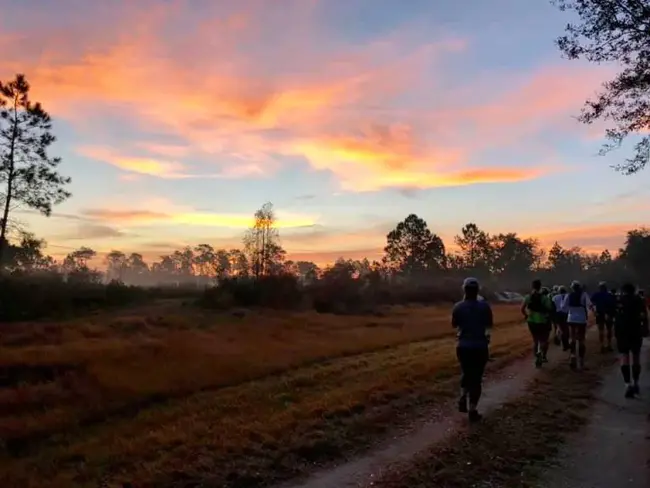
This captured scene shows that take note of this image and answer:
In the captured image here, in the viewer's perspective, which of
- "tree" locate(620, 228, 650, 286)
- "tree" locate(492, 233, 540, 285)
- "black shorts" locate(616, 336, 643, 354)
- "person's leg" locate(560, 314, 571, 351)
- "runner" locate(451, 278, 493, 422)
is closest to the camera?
"runner" locate(451, 278, 493, 422)

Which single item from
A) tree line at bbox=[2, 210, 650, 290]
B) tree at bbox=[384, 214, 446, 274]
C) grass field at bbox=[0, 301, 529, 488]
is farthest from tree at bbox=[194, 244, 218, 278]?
grass field at bbox=[0, 301, 529, 488]

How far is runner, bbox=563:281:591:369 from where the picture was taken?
45.1 ft

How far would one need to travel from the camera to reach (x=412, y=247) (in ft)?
339

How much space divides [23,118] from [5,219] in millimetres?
5559

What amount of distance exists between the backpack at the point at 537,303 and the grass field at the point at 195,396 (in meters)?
1.74


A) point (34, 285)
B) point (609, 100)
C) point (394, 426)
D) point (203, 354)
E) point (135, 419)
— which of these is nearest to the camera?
point (394, 426)

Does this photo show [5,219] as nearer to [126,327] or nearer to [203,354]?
[126,327]

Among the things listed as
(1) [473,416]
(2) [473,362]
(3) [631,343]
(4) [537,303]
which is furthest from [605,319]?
(2) [473,362]

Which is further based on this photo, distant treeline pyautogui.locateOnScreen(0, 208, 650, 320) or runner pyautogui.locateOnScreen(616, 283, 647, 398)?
distant treeline pyautogui.locateOnScreen(0, 208, 650, 320)

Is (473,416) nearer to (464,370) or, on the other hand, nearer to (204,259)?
(464,370)

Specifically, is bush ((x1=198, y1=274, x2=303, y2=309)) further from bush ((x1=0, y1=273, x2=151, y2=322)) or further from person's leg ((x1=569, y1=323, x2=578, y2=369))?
person's leg ((x1=569, y1=323, x2=578, y2=369))

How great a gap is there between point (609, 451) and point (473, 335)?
2204mm

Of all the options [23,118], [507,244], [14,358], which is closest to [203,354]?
[14,358]

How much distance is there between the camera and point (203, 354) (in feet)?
72.6
